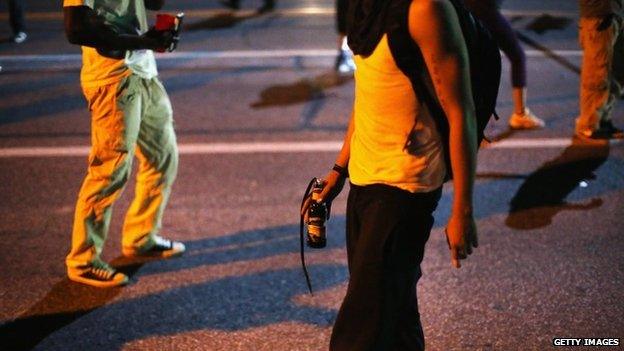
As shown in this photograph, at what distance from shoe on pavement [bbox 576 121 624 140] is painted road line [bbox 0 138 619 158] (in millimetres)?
98

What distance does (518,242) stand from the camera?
4.10 meters

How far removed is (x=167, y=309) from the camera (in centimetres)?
342

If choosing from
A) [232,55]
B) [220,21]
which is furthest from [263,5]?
[232,55]

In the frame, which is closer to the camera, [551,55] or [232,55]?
[551,55]

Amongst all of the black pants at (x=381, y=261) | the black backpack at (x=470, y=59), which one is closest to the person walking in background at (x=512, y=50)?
the black backpack at (x=470, y=59)

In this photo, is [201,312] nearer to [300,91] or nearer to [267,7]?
[300,91]

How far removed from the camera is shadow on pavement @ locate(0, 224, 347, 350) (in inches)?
126

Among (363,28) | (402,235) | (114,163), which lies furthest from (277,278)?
(363,28)

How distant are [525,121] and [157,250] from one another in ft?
12.5

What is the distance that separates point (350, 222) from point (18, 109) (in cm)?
565

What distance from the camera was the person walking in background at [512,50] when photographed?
5906 millimetres

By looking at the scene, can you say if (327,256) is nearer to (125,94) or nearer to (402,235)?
(125,94)

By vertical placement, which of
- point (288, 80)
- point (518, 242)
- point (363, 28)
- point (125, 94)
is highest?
point (363, 28)

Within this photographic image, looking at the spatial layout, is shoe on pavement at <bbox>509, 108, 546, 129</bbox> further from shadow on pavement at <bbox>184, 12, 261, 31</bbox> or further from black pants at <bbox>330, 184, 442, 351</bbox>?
shadow on pavement at <bbox>184, 12, 261, 31</bbox>
